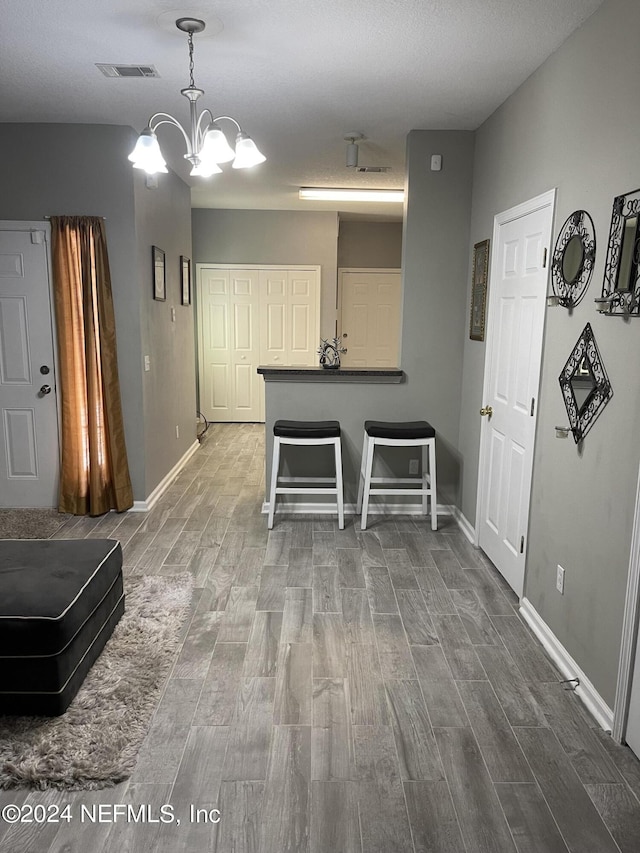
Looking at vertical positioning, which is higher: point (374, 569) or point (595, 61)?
point (595, 61)

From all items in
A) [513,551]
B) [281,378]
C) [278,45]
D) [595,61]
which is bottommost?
[513,551]

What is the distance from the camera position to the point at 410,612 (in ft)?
10.0

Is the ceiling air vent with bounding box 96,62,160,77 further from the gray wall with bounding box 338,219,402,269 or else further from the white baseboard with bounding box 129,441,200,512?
the gray wall with bounding box 338,219,402,269

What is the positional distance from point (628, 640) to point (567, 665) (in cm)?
54

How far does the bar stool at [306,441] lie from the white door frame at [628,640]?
2233mm

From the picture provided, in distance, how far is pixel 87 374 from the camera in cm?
423

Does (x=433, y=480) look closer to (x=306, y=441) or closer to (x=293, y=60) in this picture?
(x=306, y=441)

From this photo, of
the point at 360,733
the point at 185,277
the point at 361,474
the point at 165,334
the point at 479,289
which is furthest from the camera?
the point at 185,277

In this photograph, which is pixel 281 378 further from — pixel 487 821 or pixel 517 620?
pixel 487 821

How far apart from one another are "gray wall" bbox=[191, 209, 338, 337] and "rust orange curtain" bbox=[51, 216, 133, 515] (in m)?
3.46

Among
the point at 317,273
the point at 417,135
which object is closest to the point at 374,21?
the point at 417,135

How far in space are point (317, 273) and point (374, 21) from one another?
4.99 metres

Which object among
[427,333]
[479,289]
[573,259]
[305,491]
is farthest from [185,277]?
[573,259]

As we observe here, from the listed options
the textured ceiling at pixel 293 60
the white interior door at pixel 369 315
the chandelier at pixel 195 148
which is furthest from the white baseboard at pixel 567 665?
the white interior door at pixel 369 315
